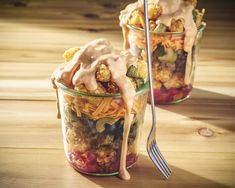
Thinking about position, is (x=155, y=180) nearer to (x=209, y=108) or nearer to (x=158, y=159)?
(x=158, y=159)

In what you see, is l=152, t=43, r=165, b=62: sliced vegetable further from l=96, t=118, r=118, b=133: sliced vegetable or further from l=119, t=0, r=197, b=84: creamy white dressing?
l=96, t=118, r=118, b=133: sliced vegetable

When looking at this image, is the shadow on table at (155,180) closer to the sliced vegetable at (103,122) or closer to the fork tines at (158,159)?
the fork tines at (158,159)

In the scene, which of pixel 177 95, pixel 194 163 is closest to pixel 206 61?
pixel 177 95

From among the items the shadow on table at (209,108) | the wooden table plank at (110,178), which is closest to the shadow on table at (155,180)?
the wooden table plank at (110,178)

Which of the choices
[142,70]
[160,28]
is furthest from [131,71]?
[160,28]

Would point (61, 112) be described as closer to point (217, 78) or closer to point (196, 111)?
point (196, 111)
